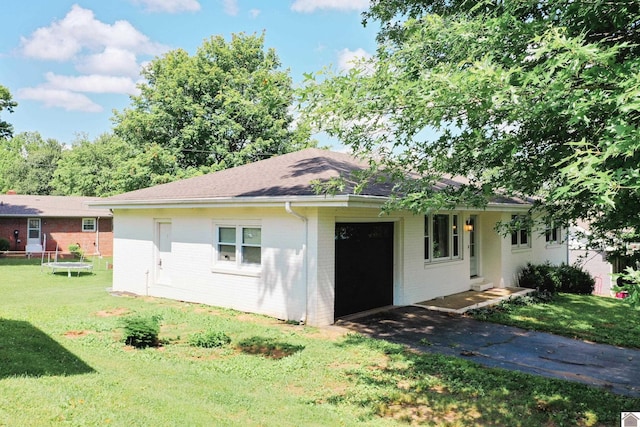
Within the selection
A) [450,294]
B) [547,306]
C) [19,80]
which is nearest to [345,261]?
[450,294]

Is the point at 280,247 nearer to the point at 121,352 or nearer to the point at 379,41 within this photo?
the point at 121,352

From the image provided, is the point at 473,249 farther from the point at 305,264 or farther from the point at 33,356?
the point at 33,356

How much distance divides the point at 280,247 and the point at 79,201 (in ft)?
97.0

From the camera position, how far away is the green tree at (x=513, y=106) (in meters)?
3.12

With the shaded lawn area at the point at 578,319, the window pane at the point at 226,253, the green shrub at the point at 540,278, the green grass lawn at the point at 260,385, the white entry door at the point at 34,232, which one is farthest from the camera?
the white entry door at the point at 34,232

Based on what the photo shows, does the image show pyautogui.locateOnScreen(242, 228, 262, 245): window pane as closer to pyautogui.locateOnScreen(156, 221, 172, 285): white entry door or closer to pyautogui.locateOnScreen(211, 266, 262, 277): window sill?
pyautogui.locateOnScreen(211, 266, 262, 277): window sill

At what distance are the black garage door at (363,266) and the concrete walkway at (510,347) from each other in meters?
0.57

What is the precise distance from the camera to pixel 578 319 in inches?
451

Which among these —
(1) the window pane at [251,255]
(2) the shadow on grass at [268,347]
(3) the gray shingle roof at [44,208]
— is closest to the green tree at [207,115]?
(3) the gray shingle roof at [44,208]

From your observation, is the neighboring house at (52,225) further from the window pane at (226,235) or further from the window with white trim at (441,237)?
the window with white trim at (441,237)

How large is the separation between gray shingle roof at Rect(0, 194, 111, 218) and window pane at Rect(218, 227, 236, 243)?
20.5 metres

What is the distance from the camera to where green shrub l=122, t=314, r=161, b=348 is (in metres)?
7.78

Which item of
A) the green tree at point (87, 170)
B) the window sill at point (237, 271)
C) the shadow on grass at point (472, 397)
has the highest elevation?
the green tree at point (87, 170)

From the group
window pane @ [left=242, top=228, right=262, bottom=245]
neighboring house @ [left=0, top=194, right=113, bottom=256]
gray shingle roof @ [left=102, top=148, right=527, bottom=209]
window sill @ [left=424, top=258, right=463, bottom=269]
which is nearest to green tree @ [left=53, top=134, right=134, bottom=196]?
neighboring house @ [left=0, top=194, right=113, bottom=256]
